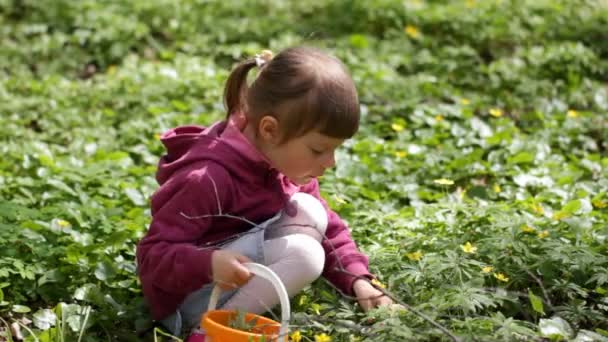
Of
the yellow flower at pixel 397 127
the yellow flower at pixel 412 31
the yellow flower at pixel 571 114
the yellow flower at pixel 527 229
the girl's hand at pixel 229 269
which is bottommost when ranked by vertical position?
the yellow flower at pixel 571 114

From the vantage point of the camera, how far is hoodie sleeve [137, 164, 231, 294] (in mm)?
2559

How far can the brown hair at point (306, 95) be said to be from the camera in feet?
8.61

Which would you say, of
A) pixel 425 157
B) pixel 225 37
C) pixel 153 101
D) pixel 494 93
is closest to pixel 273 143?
pixel 425 157

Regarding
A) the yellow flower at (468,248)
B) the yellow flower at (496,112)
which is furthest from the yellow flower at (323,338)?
the yellow flower at (496,112)

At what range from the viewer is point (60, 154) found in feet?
14.6

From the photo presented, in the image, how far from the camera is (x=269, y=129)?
2699 millimetres

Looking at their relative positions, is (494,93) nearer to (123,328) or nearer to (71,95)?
(71,95)

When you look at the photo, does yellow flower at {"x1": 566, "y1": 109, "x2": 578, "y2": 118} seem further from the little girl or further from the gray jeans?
the gray jeans

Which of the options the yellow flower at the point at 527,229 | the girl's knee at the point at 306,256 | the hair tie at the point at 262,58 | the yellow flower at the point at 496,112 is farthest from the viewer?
the yellow flower at the point at 496,112

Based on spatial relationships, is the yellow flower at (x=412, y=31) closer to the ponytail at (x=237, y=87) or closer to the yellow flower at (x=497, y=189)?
the yellow flower at (x=497, y=189)

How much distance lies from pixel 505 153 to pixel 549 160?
0.21 m

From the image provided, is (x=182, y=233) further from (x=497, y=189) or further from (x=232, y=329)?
(x=497, y=189)

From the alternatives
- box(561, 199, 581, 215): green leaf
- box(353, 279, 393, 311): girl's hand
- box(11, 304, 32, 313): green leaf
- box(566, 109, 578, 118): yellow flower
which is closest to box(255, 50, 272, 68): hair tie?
box(353, 279, 393, 311): girl's hand

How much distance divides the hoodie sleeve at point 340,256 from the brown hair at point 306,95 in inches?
15.1
